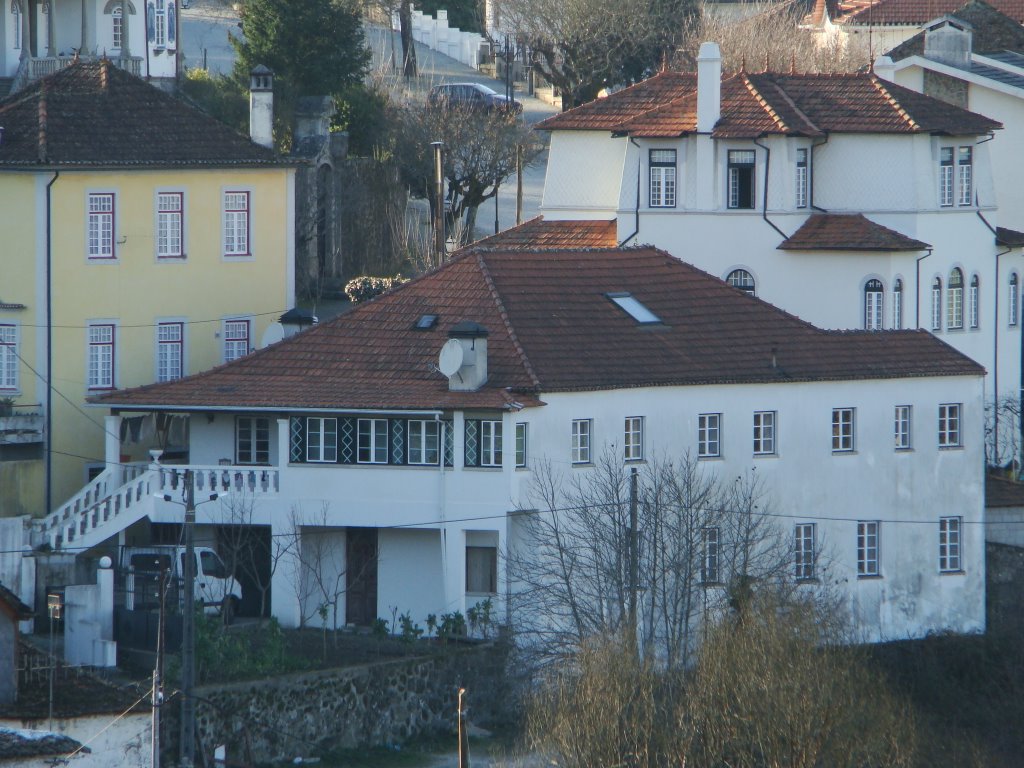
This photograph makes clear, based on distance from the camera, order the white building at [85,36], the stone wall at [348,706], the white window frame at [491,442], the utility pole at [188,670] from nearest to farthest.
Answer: the utility pole at [188,670] → the stone wall at [348,706] → the white window frame at [491,442] → the white building at [85,36]

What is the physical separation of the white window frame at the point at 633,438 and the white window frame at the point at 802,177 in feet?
38.6

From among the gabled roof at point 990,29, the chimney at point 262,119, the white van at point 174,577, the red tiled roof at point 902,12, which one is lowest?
the white van at point 174,577

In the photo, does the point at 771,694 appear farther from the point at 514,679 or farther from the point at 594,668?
the point at 514,679

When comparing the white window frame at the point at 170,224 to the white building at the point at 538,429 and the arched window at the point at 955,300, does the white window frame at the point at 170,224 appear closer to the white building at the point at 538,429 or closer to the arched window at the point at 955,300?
the white building at the point at 538,429

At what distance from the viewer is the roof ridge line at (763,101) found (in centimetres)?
5553

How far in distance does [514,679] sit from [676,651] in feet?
10.4

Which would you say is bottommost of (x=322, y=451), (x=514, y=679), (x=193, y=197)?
(x=514, y=679)

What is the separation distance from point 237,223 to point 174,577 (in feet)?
38.0

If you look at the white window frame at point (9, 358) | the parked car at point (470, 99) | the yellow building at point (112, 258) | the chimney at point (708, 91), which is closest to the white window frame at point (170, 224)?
the yellow building at point (112, 258)

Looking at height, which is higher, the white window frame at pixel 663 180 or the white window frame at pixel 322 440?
the white window frame at pixel 663 180

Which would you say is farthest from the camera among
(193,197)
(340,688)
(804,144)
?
(804,144)

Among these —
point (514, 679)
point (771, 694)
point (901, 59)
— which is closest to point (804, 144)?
point (901, 59)

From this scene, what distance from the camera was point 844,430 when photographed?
160ft

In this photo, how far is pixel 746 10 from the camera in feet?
302
